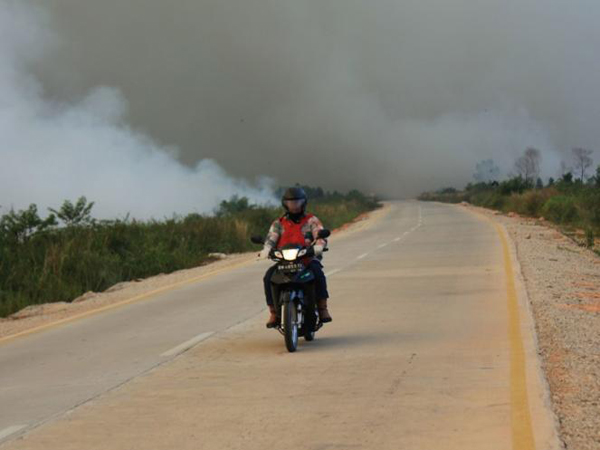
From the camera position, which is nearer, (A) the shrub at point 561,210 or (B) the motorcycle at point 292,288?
(B) the motorcycle at point 292,288

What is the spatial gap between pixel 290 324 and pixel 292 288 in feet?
1.43

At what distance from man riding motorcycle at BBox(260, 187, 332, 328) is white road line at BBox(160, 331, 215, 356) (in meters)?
1.15

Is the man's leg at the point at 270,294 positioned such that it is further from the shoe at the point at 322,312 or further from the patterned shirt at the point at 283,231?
the shoe at the point at 322,312

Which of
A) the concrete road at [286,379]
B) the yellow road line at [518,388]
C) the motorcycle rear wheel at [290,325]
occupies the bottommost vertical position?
the yellow road line at [518,388]

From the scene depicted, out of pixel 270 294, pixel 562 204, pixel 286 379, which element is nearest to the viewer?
pixel 286 379

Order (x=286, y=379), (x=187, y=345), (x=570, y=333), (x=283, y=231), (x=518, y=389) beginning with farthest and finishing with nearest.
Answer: (x=187, y=345)
(x=570, y=333)
(x=283, y=231)
(x=286, y=379)
(x=518, y=389)

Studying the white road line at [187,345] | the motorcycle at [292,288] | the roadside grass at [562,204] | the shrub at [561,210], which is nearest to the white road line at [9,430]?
the white road line at [187,345]

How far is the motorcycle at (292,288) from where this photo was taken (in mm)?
10555

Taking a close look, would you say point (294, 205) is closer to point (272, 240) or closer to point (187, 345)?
point (272, 240)

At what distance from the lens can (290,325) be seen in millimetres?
10500

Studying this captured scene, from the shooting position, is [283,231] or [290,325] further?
[283,231]

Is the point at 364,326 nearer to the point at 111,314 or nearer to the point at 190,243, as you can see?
the point at 111,314

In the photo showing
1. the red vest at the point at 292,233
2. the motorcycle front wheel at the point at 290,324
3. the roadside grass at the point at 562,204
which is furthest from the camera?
the roadside grass at the point at 562,204

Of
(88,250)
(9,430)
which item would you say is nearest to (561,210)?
(88,250)
